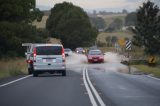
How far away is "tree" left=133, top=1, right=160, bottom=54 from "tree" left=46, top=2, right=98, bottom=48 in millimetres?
36453

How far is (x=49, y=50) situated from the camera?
124ft

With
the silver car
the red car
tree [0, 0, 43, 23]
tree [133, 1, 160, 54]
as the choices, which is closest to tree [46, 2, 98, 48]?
tree [133, 1, 160, 54]

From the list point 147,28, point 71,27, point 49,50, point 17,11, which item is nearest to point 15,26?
point 17,11

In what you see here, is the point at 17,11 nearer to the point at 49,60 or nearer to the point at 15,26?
the point at 15,26

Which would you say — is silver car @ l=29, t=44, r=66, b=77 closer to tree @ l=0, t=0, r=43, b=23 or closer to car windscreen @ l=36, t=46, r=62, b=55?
car windscreen @ l=36, t=46, r=62, b=55

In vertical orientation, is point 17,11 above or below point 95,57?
above

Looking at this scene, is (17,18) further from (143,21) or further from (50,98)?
(50,98)

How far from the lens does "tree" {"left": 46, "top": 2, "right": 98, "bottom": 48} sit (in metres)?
129

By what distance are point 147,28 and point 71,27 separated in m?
40.2

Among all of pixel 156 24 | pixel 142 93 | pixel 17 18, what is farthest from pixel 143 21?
pixel 142 93

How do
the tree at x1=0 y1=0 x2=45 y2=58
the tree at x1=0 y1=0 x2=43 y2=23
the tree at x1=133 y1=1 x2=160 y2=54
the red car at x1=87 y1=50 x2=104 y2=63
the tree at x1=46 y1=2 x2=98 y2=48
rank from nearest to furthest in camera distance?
the tree at x1=0 y1=0 x2=45 y2=58
the tree at x1=0 y1=0 x2=43 y2=23
the red car at x1=87 y1=50 x2=104 y2=63
the tree at x1=133 y1=1 x2=160 y2=54
the tree at x1=46 y1=2 x2=98 y2=48

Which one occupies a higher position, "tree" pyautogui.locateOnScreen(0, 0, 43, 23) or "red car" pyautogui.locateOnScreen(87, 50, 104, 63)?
"tree" pyautogui.locateOnScreen(0, 0, 43, 23)

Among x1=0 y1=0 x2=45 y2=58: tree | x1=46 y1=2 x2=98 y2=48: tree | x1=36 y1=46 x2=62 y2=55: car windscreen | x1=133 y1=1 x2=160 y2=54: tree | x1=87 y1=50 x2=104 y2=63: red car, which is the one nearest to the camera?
x1=36 y1=46 x2=62 y2=55: car windscreen

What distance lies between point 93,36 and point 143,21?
146ft
